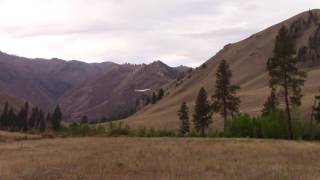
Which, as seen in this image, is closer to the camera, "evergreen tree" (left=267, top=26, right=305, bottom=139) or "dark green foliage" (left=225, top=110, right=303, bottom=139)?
"evergreen tree" (left=267, top=26, right=305, bottom=139)

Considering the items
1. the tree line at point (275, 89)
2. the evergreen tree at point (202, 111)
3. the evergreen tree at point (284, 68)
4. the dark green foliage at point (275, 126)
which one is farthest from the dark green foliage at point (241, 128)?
the evergreen tree at point (202, 111)

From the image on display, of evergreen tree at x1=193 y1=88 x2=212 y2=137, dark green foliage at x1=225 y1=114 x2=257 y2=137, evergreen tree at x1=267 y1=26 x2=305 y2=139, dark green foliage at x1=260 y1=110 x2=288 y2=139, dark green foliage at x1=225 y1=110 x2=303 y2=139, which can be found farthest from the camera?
evergreen tree at x1=193 y1=88 x2=212 y2=137

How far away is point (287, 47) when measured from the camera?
6425cm

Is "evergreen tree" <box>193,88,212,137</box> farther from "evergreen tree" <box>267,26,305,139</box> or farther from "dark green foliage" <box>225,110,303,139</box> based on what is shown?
"evergreen tree" <box>267,26,305,139</box>

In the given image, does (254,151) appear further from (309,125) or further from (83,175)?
(309,125)

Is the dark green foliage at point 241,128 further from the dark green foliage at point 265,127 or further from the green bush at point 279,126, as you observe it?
the green bush at point 279,126

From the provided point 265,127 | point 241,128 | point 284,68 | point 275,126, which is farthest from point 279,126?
point 284,68

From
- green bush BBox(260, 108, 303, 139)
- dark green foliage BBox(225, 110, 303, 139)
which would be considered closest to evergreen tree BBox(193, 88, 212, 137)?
dark green foliage BBox(225, 110, 303, 139)

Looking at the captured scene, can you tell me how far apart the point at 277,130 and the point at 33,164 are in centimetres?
4770

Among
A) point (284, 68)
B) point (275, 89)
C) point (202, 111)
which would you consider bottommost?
point (202, 111)

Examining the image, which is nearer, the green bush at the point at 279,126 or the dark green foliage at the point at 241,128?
the green bush at the point at 279,126

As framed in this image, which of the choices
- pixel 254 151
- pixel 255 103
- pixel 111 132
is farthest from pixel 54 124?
pixel 254 151

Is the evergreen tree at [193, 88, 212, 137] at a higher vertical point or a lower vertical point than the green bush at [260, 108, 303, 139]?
higher

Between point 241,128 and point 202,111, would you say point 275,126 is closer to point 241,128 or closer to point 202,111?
point 241,128
